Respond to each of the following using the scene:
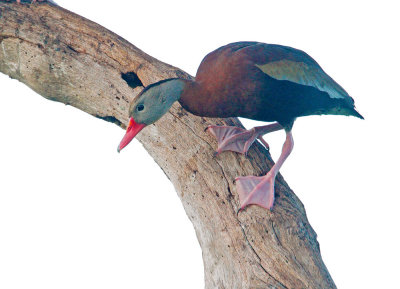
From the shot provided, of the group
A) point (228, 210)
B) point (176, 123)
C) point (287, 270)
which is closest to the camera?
point (287, 270)

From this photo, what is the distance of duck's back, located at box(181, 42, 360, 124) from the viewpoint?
3244 mm

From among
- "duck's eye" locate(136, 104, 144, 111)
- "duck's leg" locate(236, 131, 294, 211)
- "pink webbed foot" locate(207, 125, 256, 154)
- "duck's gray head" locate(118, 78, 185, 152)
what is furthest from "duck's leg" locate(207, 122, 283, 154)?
"duck's eye" locate(136, 104, 144, 111)

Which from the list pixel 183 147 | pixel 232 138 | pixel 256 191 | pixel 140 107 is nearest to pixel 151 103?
pixel 140 107

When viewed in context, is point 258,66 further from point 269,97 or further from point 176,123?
point 176,123

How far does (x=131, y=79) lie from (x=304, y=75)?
1132 millimetres

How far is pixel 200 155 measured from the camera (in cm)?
352

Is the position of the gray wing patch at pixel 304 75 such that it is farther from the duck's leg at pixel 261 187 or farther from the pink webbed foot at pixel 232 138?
the pink webbed foot at pixel 232 138

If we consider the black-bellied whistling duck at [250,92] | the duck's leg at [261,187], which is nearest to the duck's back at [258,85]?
the black-bellied whistling duck at [250,92]

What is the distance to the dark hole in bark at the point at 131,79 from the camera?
3.75 m

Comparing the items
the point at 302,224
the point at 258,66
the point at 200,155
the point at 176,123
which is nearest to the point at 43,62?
the point at 176,123

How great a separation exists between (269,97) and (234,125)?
0.53 m

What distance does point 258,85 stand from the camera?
3248 mm

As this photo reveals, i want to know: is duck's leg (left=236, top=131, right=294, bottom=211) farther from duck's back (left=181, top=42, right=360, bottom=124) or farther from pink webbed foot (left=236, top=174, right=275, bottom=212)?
duck's back (left=181, top=42, right=360, bottom=124)

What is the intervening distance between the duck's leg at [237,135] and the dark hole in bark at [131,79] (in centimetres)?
58
